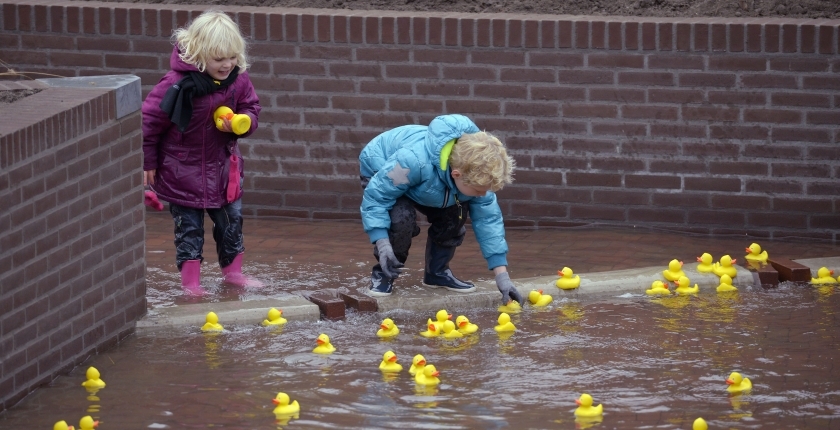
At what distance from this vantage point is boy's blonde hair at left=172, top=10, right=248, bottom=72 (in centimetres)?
616

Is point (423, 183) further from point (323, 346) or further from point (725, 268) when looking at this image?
point (725, 268)

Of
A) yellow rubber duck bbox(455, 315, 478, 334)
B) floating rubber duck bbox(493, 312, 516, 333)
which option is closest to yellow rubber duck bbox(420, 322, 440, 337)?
yellow rubber duck bbox(455, 315, 478, 334)

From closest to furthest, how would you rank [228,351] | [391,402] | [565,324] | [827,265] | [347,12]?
[391,402] → [228,351] → [565,324] → [827,265] → [347,12]

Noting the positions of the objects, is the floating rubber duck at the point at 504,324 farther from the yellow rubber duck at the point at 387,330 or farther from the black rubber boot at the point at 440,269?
the black rubber boot at the point at 440,269

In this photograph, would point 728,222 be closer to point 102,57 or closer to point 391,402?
point 391,402

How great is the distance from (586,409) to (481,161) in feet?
4.95

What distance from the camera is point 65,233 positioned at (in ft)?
16.7

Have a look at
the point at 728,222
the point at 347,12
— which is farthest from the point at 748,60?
the point at 347,12

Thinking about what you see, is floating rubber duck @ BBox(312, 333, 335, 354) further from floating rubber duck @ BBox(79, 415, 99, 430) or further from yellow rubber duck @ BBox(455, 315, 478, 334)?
floating rubber duck @ BBox(79, 415, 99, 430)

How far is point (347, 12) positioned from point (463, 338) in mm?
3353

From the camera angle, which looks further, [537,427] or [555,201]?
[555,201]

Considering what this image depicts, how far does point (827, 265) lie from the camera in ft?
22.8

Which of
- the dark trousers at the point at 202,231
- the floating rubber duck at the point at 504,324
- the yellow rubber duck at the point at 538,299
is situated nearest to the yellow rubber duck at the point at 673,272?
the yellow rubber duck at the point at 538,299

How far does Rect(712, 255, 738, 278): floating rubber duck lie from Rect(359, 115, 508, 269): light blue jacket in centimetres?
131
